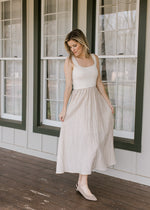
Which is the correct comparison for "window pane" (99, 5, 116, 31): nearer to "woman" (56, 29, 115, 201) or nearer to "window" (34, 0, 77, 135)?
"window" (34, 0, 77, 135)

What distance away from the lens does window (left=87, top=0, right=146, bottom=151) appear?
332 cm

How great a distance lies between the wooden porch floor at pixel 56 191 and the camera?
2.66 metres

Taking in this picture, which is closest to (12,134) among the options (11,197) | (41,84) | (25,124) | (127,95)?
(25,124)

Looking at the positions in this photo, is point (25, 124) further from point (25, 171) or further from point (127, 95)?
point (127, 95)

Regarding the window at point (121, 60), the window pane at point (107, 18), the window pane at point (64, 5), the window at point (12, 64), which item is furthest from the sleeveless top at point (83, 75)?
the window at point (12, 64)

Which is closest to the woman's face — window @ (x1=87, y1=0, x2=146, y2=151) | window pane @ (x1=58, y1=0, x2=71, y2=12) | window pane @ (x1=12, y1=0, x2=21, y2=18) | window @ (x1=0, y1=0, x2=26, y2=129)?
window @ (x1=87, y1=0, x2=146, y2=151)

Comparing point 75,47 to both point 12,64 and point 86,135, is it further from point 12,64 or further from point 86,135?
point 12,64

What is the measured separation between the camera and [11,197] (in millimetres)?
2824

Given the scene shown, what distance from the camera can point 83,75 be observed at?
2834mm

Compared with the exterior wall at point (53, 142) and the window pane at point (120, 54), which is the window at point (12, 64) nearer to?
the exterior wall at point (53, 142)

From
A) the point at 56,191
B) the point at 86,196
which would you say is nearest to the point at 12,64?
the point at 56,191

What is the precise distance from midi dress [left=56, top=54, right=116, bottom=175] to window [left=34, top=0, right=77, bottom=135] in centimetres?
117

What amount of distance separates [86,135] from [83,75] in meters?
0.66

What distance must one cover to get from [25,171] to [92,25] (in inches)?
89.3
